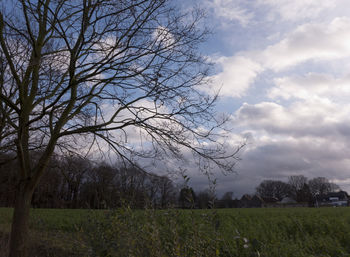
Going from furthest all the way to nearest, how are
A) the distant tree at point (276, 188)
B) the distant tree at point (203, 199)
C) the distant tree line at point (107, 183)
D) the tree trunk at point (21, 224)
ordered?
the distant tree at point (276, 188) < the tree trunk at point (21, 224) < the distant tree line at point (107, 183) < the distant tree at point (203, 199)

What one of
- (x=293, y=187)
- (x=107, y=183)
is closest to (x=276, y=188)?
(x=293, y=187)


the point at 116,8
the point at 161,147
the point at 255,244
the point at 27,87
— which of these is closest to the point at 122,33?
the point at 116,8

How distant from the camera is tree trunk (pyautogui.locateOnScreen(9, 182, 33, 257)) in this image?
4.87 metres

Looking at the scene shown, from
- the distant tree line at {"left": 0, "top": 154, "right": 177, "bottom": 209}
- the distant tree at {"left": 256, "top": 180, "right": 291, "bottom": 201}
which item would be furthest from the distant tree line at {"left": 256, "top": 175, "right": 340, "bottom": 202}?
the distant tree line at {"left": 0, "top": 154, "right": 177, "bottom": 209}

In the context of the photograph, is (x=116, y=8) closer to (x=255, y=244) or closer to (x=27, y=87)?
(x=27, y=87)

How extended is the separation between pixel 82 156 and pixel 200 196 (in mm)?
3942

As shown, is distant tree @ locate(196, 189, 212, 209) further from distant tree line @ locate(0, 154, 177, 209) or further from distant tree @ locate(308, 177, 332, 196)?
distant tree @ locate(308, 177, 332, 196)

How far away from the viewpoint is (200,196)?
273 cm

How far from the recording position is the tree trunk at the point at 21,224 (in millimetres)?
4871

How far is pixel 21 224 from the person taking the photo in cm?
505

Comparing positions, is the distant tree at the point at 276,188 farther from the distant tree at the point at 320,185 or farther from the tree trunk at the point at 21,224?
the tree trunk at the point at 21,224

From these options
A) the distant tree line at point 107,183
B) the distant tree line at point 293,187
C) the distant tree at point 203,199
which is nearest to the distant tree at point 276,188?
the distant tree line at point 293,187

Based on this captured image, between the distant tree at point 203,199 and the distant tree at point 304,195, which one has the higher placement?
the distant tree at point 203,199

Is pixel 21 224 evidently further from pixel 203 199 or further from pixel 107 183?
pixel 203 199
